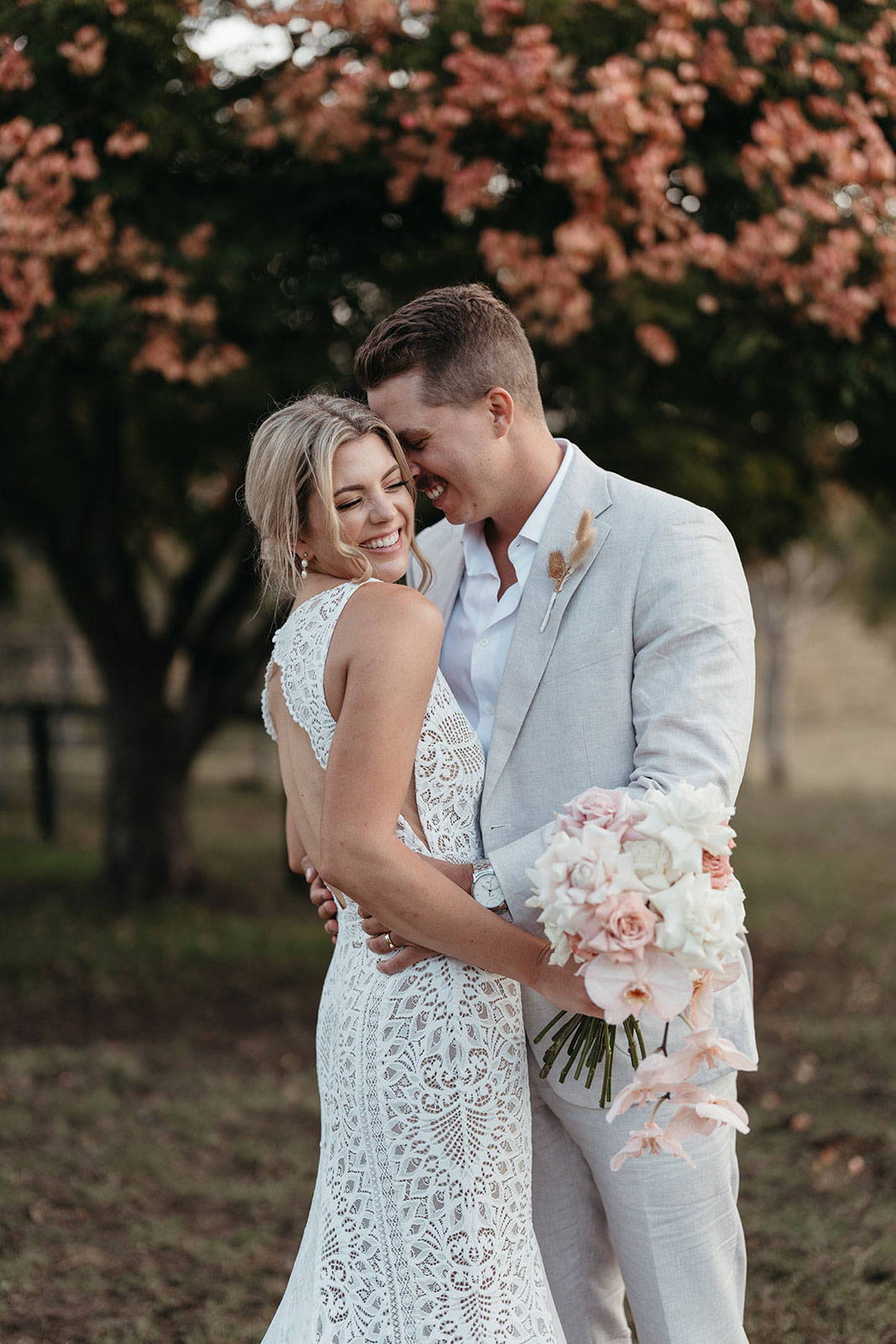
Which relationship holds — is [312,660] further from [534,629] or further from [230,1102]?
[230,1102]

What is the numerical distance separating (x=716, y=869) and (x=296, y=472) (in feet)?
3.56

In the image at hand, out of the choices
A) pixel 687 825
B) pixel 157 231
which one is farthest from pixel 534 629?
pixel 157 231

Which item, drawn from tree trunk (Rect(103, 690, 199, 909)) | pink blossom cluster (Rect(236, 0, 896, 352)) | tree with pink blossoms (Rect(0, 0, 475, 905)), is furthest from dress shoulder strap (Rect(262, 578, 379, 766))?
tree trunk (Rect(103, 690, 199, 909))

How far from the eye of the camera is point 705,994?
7.25 ft

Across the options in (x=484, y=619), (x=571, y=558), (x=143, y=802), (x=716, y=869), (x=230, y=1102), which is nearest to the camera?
(x=716, y=869)

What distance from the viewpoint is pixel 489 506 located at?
2.79 m

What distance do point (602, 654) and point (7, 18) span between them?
3509 millimetres

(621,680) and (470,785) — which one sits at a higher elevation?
(621,680)

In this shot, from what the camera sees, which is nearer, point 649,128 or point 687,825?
point 687,825

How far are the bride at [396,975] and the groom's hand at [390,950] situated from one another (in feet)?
0.07

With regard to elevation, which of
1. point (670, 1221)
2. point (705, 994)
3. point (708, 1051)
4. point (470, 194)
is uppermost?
point (470, 194)

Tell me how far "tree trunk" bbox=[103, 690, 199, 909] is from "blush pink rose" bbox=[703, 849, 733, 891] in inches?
316

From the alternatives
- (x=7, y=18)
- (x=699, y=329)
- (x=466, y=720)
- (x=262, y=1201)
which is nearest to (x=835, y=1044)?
(x=262, y=1201)

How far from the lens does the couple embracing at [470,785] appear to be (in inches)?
92.2
